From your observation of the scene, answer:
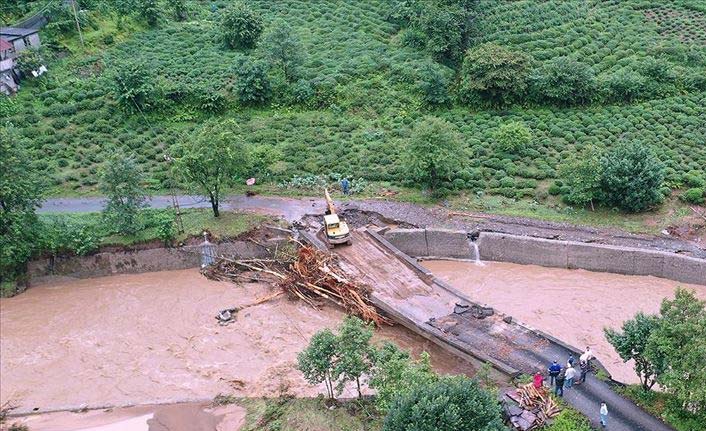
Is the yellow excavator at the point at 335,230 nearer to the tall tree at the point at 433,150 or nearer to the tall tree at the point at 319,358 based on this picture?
the tall tree at the point at 433,150

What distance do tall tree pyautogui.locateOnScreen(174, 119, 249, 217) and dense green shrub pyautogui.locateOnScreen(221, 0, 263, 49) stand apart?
19.1 meters

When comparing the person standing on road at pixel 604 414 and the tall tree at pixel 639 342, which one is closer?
the person standing on road at pixel 604 414

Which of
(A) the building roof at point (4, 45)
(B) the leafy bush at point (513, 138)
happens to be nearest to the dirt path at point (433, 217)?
(B) the leafy bush at point (513, 138)

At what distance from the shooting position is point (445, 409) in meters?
22.3

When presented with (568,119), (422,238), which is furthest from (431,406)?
(568,119)

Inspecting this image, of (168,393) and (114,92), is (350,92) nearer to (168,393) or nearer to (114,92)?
(114,92)

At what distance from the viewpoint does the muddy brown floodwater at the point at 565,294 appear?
108 ft

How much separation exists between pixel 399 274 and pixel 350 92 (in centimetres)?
2072

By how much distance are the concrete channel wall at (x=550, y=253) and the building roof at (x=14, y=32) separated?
34980 mm

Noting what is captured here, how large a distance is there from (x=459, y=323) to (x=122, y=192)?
2014 centimetres

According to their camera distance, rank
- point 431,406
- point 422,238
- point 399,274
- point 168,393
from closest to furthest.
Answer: point 431,406
point 168,393
point 399,274
point 422,238

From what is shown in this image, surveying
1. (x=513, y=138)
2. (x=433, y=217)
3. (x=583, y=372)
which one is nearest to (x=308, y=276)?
(x=433, y=217)

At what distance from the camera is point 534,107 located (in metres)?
50.0

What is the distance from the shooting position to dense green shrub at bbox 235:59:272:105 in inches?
2002
